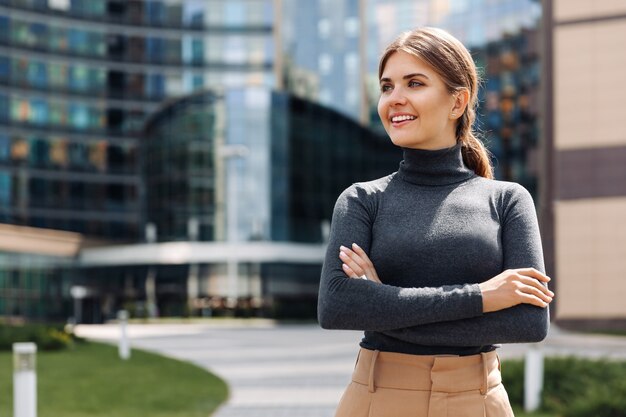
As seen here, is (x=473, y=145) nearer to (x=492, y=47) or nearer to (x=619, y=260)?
(x=619, y=260)

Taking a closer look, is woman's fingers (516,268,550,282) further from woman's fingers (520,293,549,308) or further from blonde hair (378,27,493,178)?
blonde hair (378,27,493,178)

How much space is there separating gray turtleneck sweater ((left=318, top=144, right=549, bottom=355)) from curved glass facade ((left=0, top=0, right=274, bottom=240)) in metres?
60.7

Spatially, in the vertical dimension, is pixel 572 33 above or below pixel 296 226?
above

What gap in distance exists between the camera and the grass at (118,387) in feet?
37.7

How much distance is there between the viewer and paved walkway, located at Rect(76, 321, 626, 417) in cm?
1195

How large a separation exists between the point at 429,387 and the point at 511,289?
40 cm

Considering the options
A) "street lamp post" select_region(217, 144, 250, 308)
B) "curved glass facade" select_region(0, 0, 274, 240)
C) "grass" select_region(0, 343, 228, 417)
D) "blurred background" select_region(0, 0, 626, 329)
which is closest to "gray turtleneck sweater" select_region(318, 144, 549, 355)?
"grass" select_region(0, 343, 228, 417)

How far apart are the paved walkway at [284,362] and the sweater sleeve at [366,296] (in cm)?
821

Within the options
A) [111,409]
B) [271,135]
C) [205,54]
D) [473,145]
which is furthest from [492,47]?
[473,145]

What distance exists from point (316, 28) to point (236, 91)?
20666 millimetres

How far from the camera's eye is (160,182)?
56719 millimetres

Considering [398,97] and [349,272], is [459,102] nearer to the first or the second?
[398,97]

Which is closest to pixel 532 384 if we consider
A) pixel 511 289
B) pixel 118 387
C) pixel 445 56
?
pixel 118 387

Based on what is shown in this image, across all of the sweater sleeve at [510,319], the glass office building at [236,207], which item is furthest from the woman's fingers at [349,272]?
the glass office building at [236,207]
